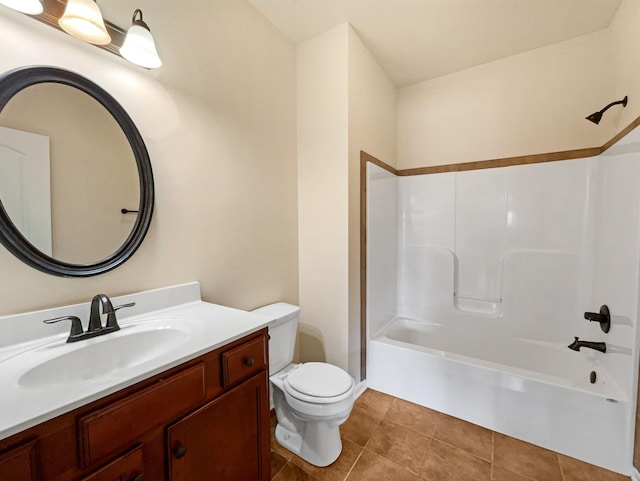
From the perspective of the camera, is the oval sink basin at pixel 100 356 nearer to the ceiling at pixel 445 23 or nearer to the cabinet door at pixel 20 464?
the cabinet door at pixel 20 464

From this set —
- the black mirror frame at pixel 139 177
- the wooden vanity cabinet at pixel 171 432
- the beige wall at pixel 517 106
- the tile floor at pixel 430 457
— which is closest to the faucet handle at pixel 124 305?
the black mirror frame at pixel 139 177

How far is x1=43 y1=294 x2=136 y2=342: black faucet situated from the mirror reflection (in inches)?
7.1

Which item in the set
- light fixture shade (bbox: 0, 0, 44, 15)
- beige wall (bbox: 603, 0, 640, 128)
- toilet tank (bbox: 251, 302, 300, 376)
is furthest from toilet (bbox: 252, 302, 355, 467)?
beige wall (bbox: 603, 0, 640, 128)

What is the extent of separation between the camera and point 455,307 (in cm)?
244

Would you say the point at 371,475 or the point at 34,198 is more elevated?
the point at 34,198

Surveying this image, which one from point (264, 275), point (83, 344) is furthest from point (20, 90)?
point (264, 275)

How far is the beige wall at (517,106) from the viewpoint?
6.30ft

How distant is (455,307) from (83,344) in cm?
256

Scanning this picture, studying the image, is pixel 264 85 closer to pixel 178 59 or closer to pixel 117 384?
pixel 178 59

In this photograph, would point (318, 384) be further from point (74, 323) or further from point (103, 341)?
point (74, 323)

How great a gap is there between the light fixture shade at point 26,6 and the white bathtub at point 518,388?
2380 mm

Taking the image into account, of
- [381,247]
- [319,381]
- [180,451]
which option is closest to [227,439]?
[180,451]

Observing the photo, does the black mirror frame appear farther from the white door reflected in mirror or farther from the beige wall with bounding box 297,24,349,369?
the beige wall with bounding box 297,24,349,369

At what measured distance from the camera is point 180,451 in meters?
0.81
